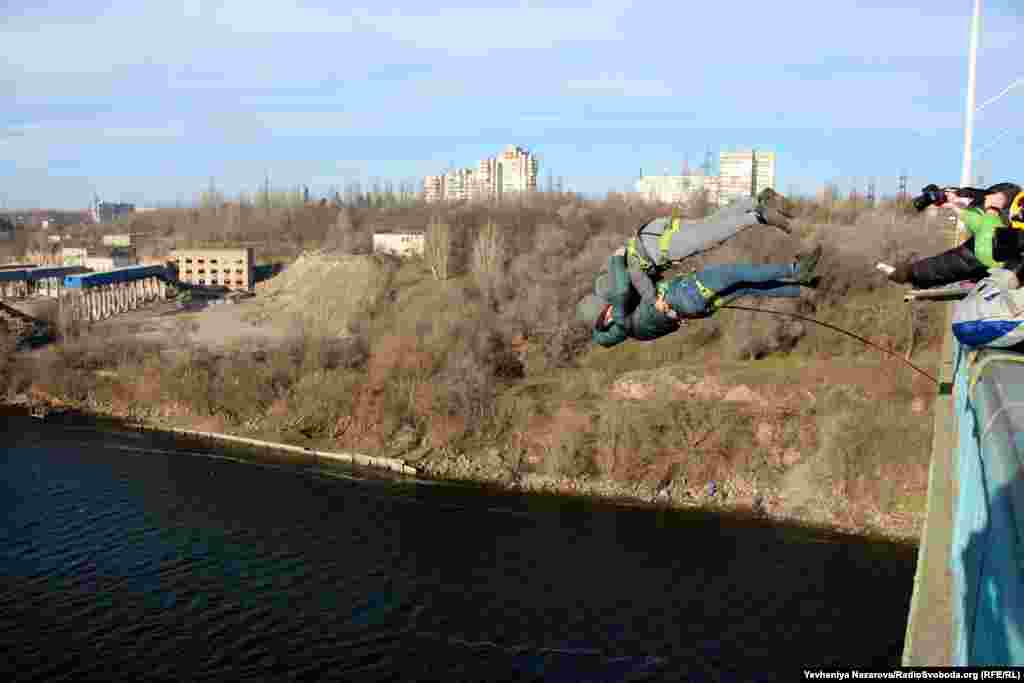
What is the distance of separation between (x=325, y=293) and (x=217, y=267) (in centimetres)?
916

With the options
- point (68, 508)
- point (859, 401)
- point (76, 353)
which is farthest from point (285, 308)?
point (859, 401)

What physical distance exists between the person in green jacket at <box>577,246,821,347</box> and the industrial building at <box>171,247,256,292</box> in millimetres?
40772

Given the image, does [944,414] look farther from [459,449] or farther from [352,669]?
[459,449]

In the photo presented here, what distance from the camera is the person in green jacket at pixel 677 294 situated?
495 centimetres

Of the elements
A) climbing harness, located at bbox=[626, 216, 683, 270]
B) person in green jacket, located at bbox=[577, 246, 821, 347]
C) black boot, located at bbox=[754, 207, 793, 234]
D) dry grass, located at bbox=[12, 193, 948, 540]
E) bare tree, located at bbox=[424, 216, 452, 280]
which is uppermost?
black boot, located at bbox=[754, 207, 793, 234]

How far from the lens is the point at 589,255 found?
107 ft

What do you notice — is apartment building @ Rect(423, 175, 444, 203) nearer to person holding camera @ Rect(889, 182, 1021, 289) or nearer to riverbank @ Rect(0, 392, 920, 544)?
riverbank @ Rect(0, 392, 920, 544)

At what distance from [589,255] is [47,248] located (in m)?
41.1

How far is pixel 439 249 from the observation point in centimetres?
3828

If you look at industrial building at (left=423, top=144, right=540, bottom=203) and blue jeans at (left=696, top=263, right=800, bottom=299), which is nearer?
blue jeans at (left=696, top=263, right=800, bottom=299)

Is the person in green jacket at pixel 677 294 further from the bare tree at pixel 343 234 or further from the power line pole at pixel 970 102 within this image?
the bare tree at pixel 343 234

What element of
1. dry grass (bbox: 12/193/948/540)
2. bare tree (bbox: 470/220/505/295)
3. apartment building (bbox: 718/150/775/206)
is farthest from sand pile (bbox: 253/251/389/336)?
apartment building (bbox: 718/150/775/206)

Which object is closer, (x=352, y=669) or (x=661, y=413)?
(x=352, y=669)

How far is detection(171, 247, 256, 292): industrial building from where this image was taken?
147 ft
